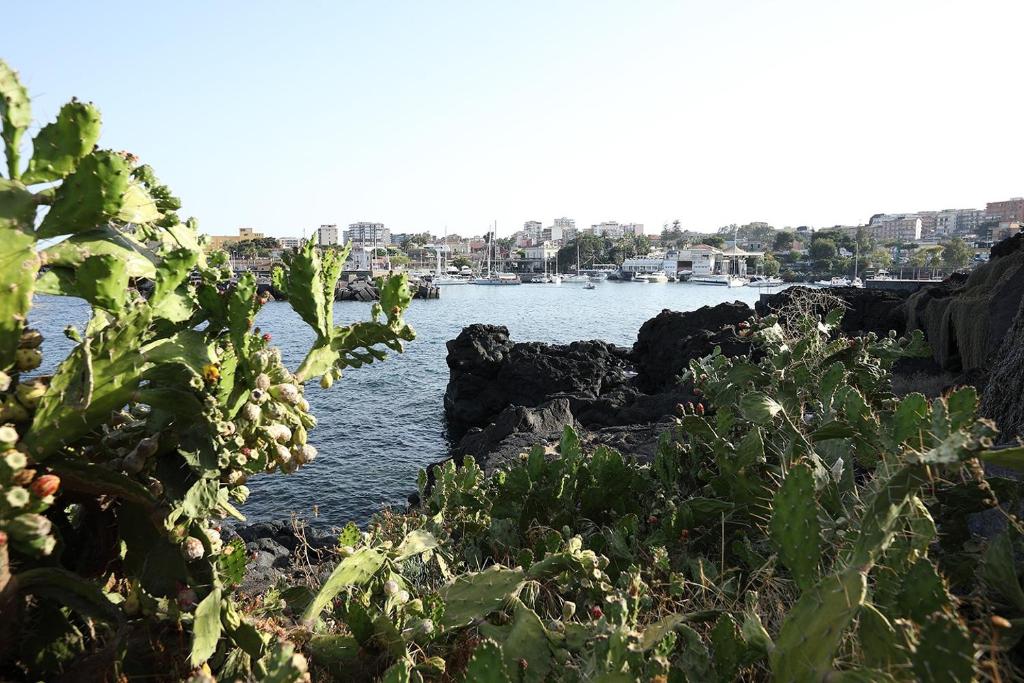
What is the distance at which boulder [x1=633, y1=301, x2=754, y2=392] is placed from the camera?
63.6 ft

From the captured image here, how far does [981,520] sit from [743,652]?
5.39ft

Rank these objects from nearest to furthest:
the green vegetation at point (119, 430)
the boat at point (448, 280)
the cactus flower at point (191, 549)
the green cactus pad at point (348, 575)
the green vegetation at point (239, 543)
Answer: the green vegetation at point (239, 543)
the green vegetation at point (119, 430)
the cactus flower at point (191, 549)
the green cactus pad at point (348, 575)
the boat at point (448, 280)

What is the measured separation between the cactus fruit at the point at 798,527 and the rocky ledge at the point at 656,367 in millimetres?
2137

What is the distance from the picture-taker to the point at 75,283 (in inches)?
80.0

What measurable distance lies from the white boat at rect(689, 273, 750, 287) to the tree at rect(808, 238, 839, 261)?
19882 mm

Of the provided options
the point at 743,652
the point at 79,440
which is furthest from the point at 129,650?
the point at 743,652

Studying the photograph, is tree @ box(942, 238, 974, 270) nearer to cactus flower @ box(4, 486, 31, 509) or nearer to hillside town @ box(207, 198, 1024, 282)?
hillside town @ box(207, 198, 1024, 282)

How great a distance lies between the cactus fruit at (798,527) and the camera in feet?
6.56

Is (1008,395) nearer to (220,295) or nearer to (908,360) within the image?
(220,295)

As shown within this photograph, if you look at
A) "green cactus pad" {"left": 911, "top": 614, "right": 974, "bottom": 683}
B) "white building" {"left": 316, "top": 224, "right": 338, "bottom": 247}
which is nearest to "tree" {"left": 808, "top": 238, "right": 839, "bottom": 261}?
"white building" {"left": 316, "top": 224, "right": 338, "bottom": 247}

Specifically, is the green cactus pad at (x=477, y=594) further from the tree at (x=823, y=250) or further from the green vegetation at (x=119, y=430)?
the tree at (x=823, y=250)

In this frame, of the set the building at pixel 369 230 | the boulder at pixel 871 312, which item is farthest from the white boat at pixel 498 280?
the boulder at pixel 871 312

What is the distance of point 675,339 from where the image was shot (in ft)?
69.7

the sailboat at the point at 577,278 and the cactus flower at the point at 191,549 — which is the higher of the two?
the cactus flower at the point at 191,549
